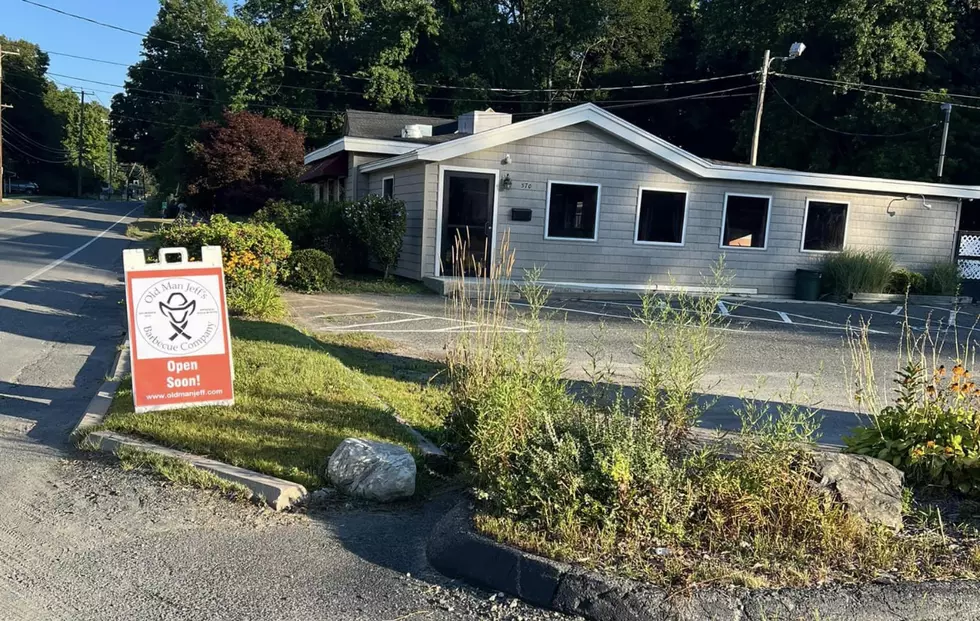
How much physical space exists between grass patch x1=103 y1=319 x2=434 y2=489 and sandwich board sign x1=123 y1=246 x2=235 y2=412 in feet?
0.62

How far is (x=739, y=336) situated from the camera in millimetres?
11375

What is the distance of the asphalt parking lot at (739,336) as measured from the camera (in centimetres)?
753

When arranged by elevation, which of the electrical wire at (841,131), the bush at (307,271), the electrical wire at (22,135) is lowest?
the bush at (307,271)

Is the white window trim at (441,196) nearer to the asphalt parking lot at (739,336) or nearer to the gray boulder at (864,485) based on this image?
the asphalt parking lot at (739,336)

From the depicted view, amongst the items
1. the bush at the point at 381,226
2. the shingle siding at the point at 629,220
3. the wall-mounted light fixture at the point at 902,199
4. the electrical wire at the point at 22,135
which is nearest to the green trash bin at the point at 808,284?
the shingle siding at the point at 629,220

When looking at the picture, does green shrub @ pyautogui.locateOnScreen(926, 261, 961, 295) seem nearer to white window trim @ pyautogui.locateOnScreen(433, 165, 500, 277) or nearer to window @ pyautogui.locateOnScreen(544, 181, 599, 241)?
window @ pyautogui.locateOnScreen(544, 181, 599, 241)

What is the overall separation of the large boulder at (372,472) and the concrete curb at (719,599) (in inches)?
48.0

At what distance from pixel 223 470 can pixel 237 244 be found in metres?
6.08

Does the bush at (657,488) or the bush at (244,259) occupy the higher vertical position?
the bush at (244,259)

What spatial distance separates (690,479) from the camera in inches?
151

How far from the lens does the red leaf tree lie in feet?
87.9

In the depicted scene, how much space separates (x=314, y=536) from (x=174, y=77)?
67231mm

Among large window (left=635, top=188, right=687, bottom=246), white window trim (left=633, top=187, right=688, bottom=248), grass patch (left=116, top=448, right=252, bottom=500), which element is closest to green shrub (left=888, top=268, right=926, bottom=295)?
white window trim (left=633, top=187, right=688, bottom=248)

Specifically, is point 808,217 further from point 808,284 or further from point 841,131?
point 841,131
